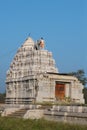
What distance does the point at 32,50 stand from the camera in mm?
47406

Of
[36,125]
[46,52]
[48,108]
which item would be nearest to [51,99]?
[46,52]

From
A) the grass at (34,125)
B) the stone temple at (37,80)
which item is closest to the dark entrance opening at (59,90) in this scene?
the stone temple at (37,80)

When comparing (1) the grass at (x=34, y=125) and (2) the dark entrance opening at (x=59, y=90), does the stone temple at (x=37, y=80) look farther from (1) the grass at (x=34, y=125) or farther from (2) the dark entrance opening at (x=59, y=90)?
(1) the grass at (x=34, y=125)

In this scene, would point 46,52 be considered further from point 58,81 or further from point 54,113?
point 54,113

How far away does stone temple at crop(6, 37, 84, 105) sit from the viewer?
145 ft

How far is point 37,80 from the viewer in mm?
44031

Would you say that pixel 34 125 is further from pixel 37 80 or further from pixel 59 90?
pixel 59 90

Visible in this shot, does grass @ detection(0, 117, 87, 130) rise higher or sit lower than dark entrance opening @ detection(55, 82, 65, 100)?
lower

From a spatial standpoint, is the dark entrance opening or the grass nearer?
the grass

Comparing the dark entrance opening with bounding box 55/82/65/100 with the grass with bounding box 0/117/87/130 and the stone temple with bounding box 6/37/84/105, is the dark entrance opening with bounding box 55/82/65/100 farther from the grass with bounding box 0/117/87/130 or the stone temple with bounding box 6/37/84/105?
the grass with bounding box 0/117/87/130

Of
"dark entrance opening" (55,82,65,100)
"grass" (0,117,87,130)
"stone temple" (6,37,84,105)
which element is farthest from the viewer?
"dark entrance opening" (55,82,65,100)

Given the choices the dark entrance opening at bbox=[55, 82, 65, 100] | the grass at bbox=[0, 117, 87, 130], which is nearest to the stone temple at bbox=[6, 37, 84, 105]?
the dark entrance opening at bbox=[55, 82, 65, 100]

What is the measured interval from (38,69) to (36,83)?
89.9 inches

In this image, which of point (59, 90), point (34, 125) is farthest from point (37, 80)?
point (34, 125)
